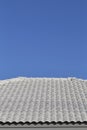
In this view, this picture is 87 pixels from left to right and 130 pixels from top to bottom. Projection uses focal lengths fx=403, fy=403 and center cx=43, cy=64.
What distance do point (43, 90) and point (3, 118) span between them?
380cm

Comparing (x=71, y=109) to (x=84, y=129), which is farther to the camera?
(x=71, y=109)

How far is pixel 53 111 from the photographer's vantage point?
13938 mm

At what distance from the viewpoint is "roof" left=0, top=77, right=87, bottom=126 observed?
13.2 metres

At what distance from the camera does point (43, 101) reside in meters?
15.1

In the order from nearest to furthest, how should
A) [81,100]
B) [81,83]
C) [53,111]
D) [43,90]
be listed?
[53,111], [81,100], [43,90], [81,83]

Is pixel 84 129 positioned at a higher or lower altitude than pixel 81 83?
higher

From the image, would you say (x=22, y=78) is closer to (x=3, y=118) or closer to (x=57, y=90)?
(x=57, y=90)

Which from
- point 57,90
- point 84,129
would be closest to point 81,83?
point 57,90

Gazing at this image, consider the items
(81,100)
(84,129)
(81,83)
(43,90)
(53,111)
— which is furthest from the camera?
(81,83)

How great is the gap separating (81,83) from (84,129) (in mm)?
5455

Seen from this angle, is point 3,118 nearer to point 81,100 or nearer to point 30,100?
point 30,100

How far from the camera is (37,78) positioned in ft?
63.5

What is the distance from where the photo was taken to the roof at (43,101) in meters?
13.2

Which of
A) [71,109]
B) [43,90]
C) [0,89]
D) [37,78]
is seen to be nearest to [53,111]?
[71,109]
